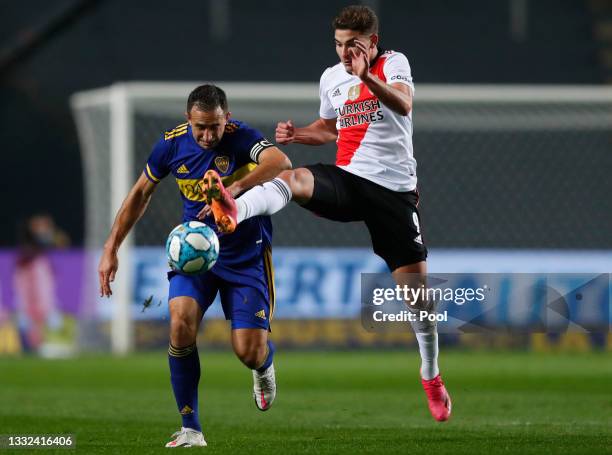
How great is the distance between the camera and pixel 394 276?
24.7ft

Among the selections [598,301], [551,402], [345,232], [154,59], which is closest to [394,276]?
[551,402]

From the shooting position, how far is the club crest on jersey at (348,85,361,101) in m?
7.32

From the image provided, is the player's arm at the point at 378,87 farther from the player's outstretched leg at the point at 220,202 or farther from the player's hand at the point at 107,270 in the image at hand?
the player's hand at the point at 107,270

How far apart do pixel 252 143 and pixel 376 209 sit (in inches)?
33.1

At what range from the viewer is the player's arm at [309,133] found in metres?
7.38

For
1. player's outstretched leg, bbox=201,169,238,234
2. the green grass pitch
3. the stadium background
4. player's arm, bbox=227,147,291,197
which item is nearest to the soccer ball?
player's outstretched leg, bbox=201,169,238,234

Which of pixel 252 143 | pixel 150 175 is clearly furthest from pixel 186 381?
pixel 252 143

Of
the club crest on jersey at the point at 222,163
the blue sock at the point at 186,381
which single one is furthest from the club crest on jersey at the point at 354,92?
the blue sock at the point at 186,381

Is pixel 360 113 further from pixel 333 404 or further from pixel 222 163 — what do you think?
pixel 333 404

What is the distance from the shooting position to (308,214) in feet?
56.0

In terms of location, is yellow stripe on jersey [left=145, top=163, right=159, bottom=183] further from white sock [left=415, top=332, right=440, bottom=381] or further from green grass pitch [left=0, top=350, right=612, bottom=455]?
white sock [left=415, top=332, right=440, bottom=381]

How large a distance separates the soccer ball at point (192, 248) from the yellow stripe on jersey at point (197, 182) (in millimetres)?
636

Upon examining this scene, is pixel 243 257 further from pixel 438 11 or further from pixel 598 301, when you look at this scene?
pixel 438 11

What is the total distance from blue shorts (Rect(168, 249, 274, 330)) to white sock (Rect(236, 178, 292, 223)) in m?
0.75
